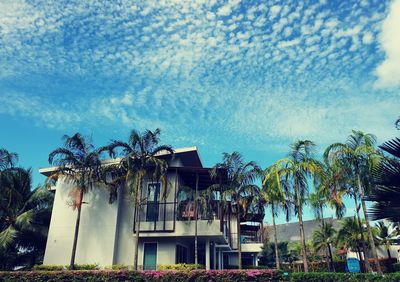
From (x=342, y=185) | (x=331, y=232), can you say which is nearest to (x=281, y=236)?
(x=331, y=232)

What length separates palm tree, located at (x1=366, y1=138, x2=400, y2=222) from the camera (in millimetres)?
5875

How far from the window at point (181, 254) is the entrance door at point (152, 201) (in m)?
2.38

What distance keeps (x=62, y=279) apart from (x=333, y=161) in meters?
15.9

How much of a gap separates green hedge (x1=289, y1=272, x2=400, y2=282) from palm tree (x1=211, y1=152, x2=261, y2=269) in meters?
4.58

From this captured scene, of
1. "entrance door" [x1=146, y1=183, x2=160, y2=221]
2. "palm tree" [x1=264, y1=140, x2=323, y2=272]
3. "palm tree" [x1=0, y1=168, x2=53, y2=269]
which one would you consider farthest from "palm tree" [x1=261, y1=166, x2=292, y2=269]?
"palm tree" [x1=0, y1=168, x2=53, y2=269]

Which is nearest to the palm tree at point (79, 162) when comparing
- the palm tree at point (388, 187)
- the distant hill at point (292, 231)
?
the palm tree at point (388, 187)

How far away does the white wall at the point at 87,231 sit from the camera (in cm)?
1969

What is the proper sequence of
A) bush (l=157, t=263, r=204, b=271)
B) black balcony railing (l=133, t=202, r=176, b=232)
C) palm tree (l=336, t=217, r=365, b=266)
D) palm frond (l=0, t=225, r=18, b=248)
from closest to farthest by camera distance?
1. bush (l=157, t=263, r=204, b=271)
2. palm frond (l=0, t=225, r=18, b=248)
3. black balcony railing (l=133, t=202, r=176, b=232)
4. palm tree (l=336, t=217, r=365, b=266)

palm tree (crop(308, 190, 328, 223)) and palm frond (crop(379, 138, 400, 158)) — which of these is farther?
palm tree (crop(308, 190, 328, 223))

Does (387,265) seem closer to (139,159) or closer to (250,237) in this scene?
(250,237)

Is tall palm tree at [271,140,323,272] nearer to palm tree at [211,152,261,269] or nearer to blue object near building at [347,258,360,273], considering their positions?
palm tree at [211,152,261,269]

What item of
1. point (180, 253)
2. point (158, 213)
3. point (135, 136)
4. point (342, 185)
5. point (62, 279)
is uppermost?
point (135, 136)

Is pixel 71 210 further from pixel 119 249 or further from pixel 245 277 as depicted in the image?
pixel 245 277

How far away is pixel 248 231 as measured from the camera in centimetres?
3812
